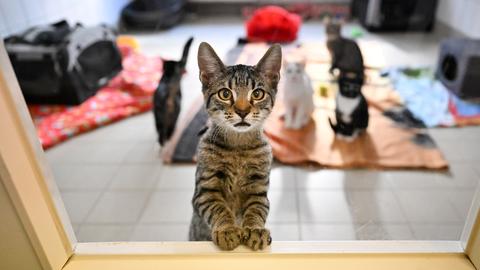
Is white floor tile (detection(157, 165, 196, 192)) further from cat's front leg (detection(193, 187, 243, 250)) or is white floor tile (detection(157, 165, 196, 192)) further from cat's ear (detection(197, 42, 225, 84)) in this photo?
cat's ear (detection(197, 42, 225, 84))

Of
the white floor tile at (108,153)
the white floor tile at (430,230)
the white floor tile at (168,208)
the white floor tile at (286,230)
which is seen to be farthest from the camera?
the white floor tile at (108,153)

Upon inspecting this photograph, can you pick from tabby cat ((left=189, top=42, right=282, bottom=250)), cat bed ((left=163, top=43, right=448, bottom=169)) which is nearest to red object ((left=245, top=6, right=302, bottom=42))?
cat bed ((left=163, top=43, right=448, bottom=169))

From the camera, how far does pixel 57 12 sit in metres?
2.46

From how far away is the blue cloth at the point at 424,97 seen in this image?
1788 millimetres

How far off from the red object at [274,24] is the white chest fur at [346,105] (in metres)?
0.94

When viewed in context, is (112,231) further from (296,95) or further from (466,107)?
(466,107)

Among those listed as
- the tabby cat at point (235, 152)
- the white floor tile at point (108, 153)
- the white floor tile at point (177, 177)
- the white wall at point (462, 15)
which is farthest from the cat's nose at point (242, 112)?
the white wall at point (462, 15)

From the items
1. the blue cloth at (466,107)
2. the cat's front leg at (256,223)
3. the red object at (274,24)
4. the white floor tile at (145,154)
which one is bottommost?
the blue cloth at (466,107)

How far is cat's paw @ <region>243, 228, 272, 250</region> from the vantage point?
0.68 metres

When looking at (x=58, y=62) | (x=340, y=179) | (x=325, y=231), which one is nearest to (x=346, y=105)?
(x=340, y=179)

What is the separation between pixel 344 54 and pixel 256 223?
1.13m

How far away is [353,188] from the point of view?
1.33 meters

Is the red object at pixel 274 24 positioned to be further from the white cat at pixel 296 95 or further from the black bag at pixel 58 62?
the black bag at pixel 58 62

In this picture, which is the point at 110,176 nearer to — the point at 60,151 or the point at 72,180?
the point at 72,180
